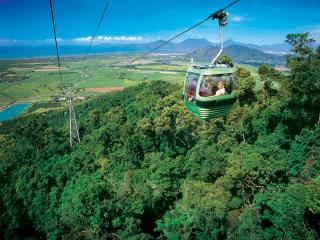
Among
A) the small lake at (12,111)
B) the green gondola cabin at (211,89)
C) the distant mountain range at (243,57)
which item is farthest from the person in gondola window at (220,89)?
the small lake at (12,111)

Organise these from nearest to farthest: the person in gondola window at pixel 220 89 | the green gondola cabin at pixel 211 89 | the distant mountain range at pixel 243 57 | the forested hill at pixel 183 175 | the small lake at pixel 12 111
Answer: the green gondola cabin at pixel 211 89 → the person in gondola window at pixel 220 89 → the forested hill at pixel 183 175 → the small lake at pixel 12 111 → the distant mountain range at pixel 243 57

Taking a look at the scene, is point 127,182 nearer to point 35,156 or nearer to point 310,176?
point 310,176

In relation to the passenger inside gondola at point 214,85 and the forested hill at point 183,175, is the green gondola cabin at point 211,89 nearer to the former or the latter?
the passenger inside gondola at point 214,85

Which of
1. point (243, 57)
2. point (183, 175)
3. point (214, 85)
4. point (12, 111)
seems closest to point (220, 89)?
point (214, 85)

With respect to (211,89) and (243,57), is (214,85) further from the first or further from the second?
(243,57)

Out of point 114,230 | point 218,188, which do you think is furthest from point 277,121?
point 114,230

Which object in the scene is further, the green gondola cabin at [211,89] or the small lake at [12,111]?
the small lake at [12,111]

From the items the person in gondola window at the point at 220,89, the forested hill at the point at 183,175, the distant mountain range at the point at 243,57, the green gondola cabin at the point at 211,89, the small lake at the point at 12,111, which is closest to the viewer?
the green gondola cabin at the point at 211,89

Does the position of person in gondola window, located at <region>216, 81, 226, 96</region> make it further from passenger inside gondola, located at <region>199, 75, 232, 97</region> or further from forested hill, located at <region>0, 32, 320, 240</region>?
forested hill, located at <region>0, 32, 320, 240</region>
